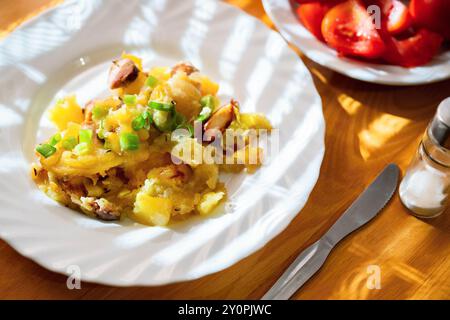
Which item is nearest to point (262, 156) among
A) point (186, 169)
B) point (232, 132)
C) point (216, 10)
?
point (232, 132)

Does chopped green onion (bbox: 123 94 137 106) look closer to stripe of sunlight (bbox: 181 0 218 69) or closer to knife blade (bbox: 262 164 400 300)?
stripe of sunlight (bbox: 181 0 218 69)

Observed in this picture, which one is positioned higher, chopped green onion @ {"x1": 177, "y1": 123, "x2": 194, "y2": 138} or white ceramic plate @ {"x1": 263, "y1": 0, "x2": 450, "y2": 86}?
white ceramic plate @ {"x1": 263, "y1": 0, "x2": 450, "y2": 86}

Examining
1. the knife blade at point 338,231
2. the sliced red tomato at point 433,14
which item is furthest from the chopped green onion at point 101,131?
the sliced red tomato at point 433,14

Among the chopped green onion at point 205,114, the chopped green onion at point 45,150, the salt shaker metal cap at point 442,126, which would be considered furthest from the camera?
the chopped green onion at point 205,114

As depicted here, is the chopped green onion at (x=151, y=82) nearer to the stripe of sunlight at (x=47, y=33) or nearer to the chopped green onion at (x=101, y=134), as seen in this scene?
the chopped green onion at (x=101, y=134)

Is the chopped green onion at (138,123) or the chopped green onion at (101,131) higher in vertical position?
the chopped green onion at (138,123)

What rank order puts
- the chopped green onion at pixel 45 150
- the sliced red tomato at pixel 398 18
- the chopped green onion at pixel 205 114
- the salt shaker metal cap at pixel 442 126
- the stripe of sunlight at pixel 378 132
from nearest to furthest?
the salt shaker metal cap at pixel 442 126, the chopped green onion at pixel 45 150, the chopped green onion at pixel 205 114, the stripe of sunlight at pixel 378 132, the sliced red tomato at pixel 398 18

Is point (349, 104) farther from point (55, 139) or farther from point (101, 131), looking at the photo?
point (55, 139)

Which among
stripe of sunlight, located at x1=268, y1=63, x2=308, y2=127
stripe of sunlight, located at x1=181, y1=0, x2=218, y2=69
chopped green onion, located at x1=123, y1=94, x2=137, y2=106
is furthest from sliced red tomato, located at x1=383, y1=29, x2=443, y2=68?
chopped green onion, located at x1=123, y1=94, x2=137, y2=106
